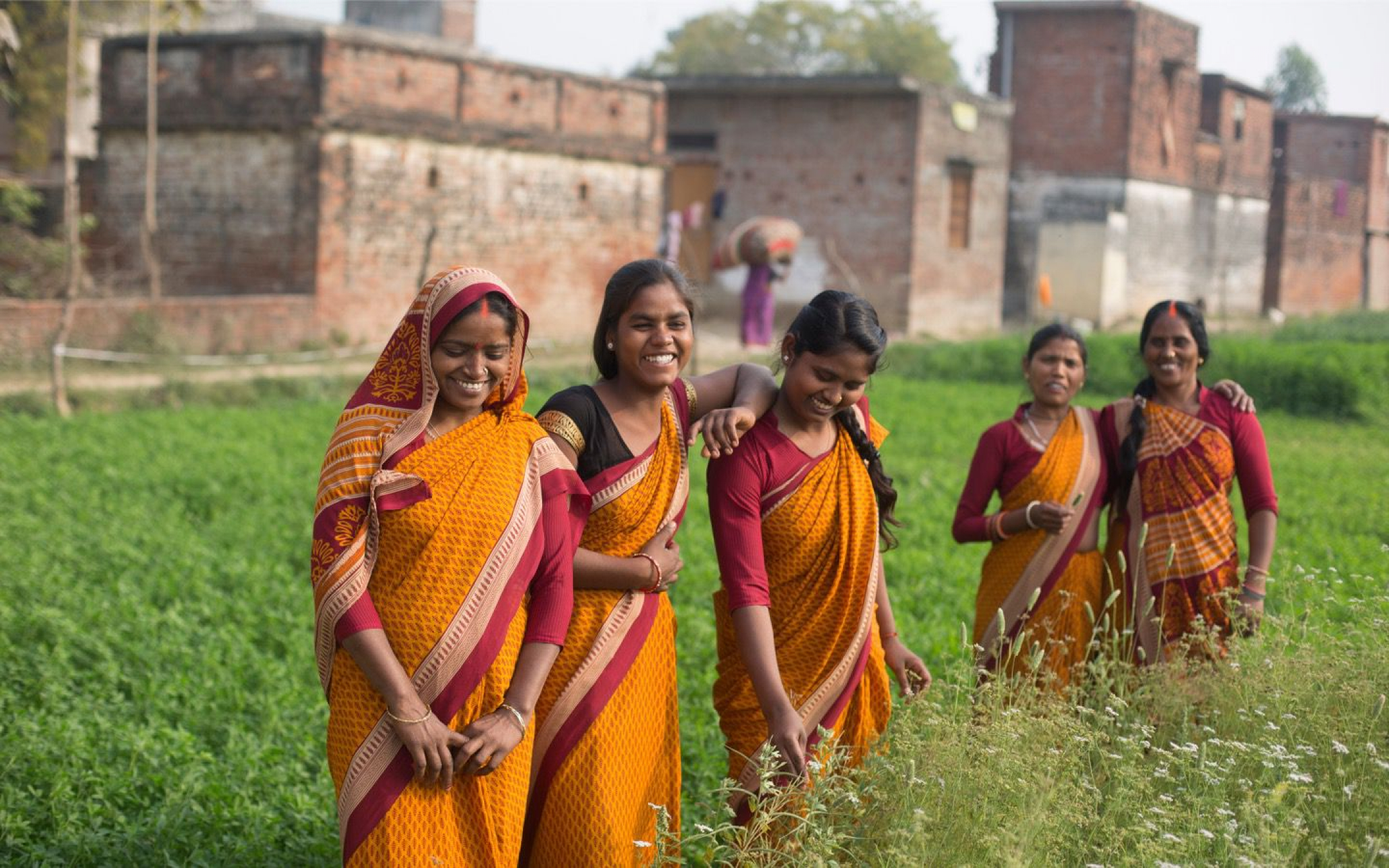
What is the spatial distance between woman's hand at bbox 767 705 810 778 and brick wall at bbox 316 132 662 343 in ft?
53.5

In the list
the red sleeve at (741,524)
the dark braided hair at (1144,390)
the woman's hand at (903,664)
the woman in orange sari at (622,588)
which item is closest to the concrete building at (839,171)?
the dark braided hair at (1144,390)

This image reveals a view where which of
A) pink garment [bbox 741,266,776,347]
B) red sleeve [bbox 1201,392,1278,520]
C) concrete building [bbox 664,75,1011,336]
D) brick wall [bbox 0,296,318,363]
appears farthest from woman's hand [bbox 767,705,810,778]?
concrete building [bbox 664,75,1011,336]

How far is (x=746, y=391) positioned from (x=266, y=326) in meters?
15.0

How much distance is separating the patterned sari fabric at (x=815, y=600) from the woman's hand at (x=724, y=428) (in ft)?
0.72

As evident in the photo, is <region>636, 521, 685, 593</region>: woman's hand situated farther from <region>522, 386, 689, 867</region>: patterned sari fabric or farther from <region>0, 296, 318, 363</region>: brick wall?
<region>0, 296, 318, 363</region>: brick wall

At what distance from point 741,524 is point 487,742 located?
837 millimetres

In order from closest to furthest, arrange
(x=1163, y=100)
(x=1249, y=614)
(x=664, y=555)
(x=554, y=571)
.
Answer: (x=554, y=571) < (x=664, y=555) < (x=1249, y=614) < (x=1163, y=100)

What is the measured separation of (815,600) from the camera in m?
3.58

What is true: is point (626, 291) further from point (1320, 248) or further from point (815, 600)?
point (1320, 248)

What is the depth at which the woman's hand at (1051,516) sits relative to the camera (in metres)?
4.45

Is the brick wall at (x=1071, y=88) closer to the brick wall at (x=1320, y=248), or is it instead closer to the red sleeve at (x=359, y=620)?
the brick wall at (x=1320, y=248)

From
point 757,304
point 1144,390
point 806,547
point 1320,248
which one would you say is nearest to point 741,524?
point 806,547

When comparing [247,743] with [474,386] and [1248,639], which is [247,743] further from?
[1248,639]

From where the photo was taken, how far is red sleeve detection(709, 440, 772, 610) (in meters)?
3.42
